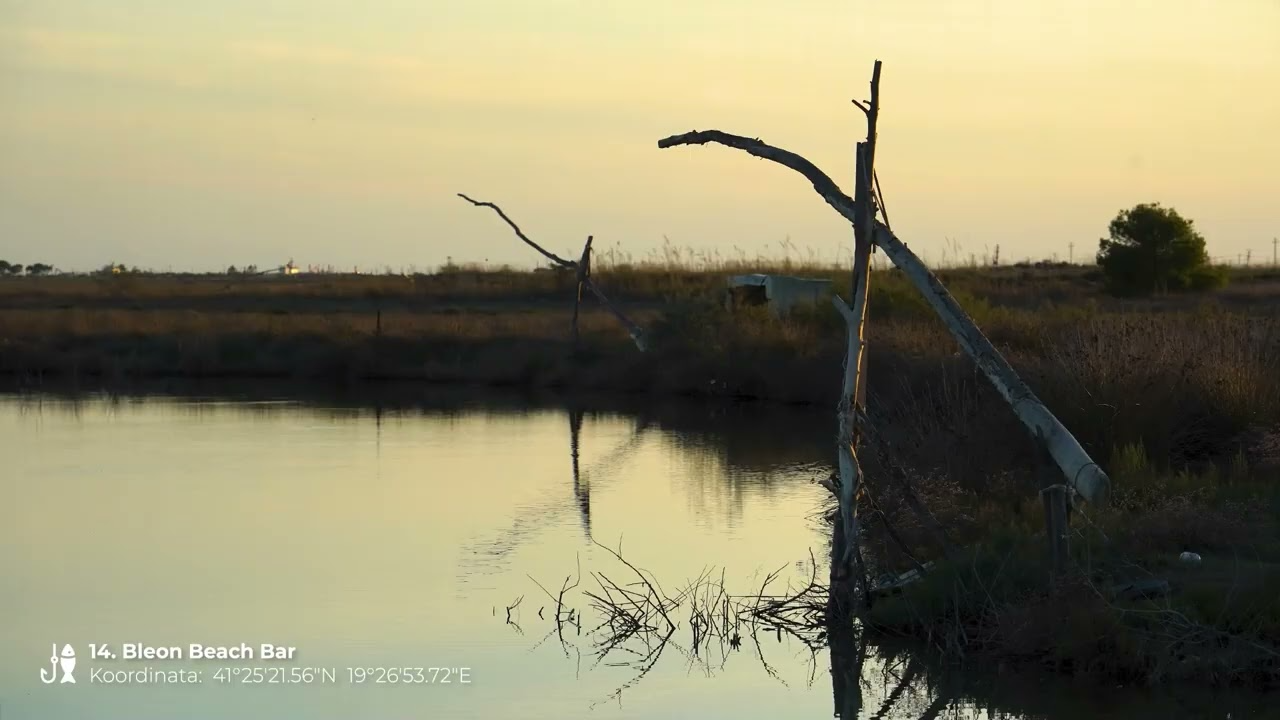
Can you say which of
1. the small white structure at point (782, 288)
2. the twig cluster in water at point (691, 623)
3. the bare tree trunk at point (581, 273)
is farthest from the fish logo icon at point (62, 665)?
the small white structure at point (782, 288)

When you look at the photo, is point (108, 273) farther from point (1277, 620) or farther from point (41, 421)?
point (1277, 620)

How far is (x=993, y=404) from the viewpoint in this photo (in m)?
16.2

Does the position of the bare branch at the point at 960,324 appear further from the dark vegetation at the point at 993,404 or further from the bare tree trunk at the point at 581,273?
the bare tree trunk at the point at 581,273

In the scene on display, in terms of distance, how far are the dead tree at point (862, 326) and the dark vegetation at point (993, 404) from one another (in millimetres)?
327

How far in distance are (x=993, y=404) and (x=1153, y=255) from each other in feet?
124

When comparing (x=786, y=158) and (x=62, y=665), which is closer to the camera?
(x=62, y=665)

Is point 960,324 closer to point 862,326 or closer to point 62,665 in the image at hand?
point 862,326

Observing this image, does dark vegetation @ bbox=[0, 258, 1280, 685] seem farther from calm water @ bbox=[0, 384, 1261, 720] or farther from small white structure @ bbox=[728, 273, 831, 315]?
small white structure @ bbox=[728, 273, 831, 315]

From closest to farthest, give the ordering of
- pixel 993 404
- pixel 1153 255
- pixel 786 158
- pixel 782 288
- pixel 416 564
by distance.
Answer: pixel 786 158 < pixel 416 564 < pixel 993 404 < pixel 782 288 < pixel 1153 255

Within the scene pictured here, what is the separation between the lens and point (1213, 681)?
29.9ft

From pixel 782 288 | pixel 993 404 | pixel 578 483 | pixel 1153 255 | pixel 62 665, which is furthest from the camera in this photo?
pixel 1153 255

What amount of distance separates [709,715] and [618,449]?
1328 cm

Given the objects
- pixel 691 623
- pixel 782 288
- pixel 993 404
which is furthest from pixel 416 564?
pixel 782 288

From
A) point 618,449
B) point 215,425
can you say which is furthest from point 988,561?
point 215,425
